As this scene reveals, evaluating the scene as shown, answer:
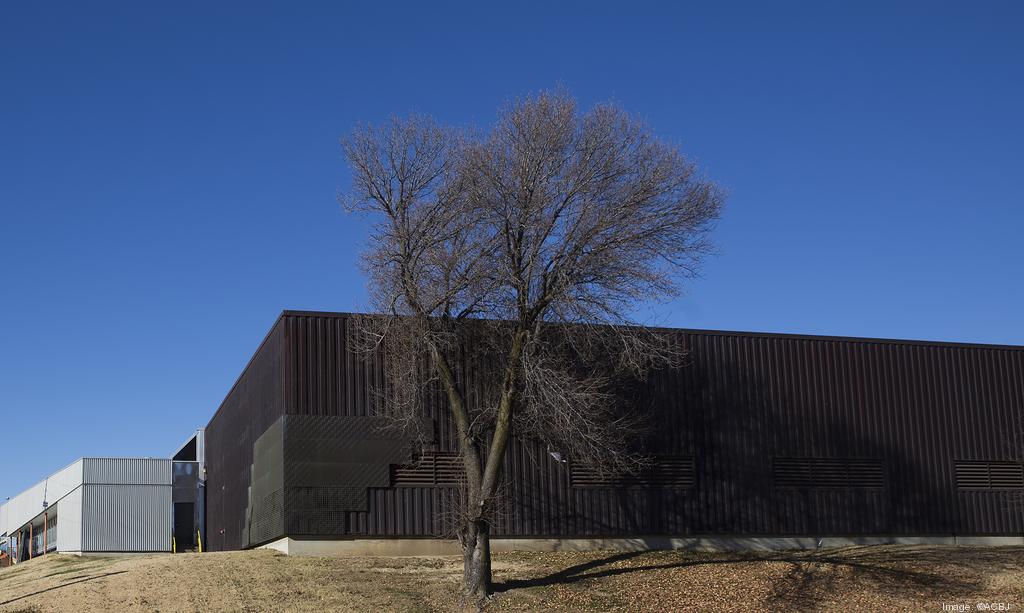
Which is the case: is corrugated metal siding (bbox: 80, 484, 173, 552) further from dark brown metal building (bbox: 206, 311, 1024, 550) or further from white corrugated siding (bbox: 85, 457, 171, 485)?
dark brown metal building (bbox: 206, 311, 1024, 550)

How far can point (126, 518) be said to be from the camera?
48.5 meters

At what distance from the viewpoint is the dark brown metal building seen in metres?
27.7

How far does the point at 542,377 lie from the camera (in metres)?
23.5

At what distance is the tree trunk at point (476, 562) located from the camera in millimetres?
23016

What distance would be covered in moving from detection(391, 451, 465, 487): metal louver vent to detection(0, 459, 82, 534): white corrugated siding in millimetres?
25706

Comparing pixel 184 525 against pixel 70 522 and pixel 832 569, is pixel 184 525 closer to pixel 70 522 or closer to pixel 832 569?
pixel 70 522

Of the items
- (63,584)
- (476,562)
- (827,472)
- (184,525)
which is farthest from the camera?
(184,525)

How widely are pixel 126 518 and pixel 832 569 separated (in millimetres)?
33441

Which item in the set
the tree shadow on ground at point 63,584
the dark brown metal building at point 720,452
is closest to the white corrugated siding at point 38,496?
the dark brown metal building at point 720,452

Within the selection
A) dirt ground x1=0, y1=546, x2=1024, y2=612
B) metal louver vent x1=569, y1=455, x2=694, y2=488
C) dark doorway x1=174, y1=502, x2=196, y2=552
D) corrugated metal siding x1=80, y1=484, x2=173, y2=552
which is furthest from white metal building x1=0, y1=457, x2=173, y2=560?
metal louver vent x1=569, y1=455, x2=694, y2=488

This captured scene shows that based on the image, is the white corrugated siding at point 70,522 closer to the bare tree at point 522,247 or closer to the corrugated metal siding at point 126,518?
the corrugated metal siding at point 126,518

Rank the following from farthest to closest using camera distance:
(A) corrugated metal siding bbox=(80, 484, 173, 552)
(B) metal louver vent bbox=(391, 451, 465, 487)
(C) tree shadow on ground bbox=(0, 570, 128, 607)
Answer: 1. (A) corrugated metal siding bbox=(80, 484, 173, 552)
2. (B) metal louver vent bbox=(391, 451, 465, 487)
3. (C) tree shadow on ground bbox=(0, 570, 128, 607)

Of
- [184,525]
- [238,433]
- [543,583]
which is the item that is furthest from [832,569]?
[184,525]

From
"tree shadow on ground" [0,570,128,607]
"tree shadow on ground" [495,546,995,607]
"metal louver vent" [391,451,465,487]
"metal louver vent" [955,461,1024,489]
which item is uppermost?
"metal louver vent" [391,451,465,487]
